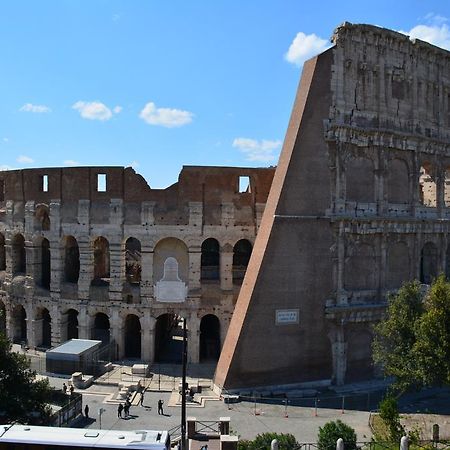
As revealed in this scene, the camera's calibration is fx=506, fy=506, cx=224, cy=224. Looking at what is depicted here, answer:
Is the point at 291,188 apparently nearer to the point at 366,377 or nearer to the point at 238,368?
the point at 238,368

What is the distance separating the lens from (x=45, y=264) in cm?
3744

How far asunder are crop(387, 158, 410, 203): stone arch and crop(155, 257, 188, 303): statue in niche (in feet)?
45.9

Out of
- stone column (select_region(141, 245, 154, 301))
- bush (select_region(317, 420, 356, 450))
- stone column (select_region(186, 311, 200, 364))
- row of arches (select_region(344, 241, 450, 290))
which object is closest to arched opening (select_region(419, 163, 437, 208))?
row of arches (select_region(344, 241, 450, 290))

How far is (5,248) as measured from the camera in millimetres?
38688

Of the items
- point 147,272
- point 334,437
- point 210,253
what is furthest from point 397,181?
point 334,437

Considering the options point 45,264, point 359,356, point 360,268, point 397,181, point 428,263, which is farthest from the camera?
point 45,264

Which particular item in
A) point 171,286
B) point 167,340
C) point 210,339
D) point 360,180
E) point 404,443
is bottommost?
point 167,340

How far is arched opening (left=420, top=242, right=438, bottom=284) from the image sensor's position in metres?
33.2

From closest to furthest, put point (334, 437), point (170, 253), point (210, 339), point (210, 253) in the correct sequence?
point (334, 437), point (170, 253), point (210, 339), point (210, 253)

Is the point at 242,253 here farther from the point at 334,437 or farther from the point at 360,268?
the point at 334,437

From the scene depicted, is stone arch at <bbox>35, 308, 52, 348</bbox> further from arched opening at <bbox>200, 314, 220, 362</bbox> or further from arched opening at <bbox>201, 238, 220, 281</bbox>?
arched opening at <bbox>201, 238, 220, 281</bbox>

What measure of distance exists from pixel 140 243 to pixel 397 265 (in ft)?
53.9


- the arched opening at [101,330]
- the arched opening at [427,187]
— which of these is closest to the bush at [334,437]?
the arched opening at [101,330]

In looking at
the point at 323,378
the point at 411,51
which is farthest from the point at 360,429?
the point at 411,51
